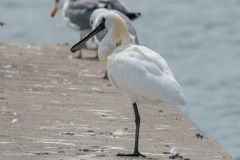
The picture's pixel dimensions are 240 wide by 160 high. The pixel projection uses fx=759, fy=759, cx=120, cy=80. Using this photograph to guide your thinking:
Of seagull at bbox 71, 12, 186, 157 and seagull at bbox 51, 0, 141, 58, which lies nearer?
seagull at bbox 71, 12, 186, 157

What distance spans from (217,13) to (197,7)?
159 centimetres

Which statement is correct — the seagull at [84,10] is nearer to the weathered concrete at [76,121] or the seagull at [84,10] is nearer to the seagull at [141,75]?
A: the weathered concrete at [76,121]

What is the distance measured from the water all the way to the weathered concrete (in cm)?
362

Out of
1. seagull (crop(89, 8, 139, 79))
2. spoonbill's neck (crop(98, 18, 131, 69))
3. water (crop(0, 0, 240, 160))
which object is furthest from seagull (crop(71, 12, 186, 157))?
water (crop(0, 0, 240, 160))

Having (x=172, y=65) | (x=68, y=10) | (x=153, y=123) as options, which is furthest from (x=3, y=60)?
(x=172, y=65)

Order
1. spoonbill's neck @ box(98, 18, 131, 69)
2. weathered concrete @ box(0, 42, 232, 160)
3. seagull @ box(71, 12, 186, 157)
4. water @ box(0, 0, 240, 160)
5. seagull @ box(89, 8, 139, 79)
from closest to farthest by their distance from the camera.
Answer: seagull @ box(71, 12, 186, 157) → weathered concrete @ box(0, 42, 232, 160) → spoonbill's neck @ box(98, 18, 131, 69) → seagull @ box(89, 8, 139, 79) → water @ box(0, 0, 240, 160)

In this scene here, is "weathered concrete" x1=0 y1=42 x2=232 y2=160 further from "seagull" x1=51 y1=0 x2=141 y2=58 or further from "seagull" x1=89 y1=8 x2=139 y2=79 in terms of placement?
"seagull" x1=51 y1=0 x2=141 y2=58

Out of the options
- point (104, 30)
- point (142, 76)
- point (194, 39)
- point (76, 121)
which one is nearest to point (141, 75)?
point (142, 76)

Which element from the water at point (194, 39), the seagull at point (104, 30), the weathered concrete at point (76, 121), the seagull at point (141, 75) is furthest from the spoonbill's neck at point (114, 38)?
the water at point (194, 39)

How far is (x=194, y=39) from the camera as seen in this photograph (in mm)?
24438

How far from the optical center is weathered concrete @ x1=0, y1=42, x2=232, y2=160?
7.14 meters

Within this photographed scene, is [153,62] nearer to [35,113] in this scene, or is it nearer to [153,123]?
[153,123]

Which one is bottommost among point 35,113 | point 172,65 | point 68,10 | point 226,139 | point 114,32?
point 172,65

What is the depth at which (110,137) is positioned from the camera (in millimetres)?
7730
